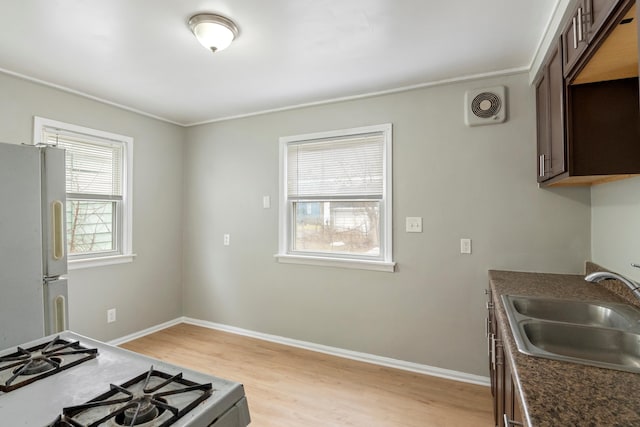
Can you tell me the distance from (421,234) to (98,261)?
3.05m

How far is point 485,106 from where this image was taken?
98.1 inches

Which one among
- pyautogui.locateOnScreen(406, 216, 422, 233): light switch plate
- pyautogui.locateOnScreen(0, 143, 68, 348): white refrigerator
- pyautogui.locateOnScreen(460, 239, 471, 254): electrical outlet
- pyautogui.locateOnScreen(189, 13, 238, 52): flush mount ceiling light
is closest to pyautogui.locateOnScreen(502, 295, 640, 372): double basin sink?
pyautogui.locateOnScreen(460, 239, 471, 254): electrical outlet

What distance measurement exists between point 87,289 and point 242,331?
1.56 m

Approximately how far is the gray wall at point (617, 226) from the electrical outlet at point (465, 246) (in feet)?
2.54

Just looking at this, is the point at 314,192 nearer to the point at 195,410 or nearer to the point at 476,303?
the point at 476,303

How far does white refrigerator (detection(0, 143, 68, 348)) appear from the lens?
1.61 metres

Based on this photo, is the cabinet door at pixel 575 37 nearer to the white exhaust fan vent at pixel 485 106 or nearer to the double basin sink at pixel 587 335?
the white exhaust fan vent at pixel 485 106

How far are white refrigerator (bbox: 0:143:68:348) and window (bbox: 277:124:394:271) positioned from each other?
1.86 meters

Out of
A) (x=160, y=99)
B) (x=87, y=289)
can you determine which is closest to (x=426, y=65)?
(x=160, y=99)

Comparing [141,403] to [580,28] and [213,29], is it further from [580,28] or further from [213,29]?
[580,28]

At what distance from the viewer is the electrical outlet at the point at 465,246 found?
257 cm

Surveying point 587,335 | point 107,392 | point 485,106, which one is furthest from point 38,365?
point 485,106

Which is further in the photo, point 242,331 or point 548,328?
point 242,331

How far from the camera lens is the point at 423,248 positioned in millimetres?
2719
